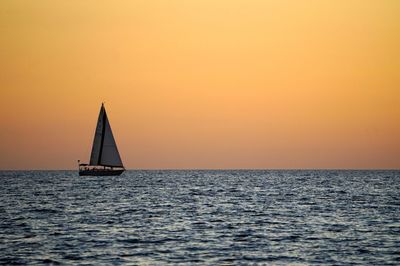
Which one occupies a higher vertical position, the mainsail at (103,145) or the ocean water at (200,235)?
the mainsail at (103,145)

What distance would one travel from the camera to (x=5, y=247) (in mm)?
40469

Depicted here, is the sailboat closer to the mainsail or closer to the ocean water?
the mainsail

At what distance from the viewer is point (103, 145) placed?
510ft

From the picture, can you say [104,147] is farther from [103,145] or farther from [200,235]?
[200,235]

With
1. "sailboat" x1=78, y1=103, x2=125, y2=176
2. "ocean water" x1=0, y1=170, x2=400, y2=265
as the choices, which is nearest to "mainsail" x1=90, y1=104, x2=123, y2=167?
"sailboat" x1=78, y1=103, x2=125, y2=176

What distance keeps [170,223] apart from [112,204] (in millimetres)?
23677

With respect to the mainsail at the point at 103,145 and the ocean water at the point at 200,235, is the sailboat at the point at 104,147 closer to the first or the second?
the mainsail at the point at 103,145

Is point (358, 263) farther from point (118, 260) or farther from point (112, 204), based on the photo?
point (112, 204)

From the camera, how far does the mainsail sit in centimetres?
15400

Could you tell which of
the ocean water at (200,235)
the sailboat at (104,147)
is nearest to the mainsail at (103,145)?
the sailboat at (104,147)

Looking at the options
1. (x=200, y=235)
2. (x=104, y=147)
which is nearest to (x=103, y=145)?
(x=104, y=147)

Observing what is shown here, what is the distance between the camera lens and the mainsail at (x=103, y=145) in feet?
505

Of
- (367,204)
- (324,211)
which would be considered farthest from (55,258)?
(367,204)

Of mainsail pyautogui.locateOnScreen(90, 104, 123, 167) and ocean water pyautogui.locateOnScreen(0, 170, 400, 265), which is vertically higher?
mainsail pyautogui.locateOnScreen(90, 104, 123, 167)
